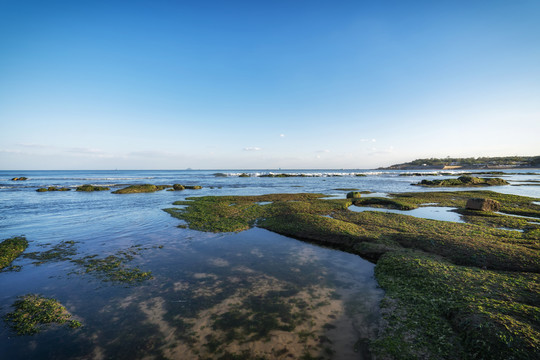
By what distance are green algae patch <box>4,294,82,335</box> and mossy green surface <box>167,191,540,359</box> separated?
9955 mm

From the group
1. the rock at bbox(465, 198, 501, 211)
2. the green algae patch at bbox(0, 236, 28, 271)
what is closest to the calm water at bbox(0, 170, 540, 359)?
the green algae patch at bbox(0, 236, 28, 271)

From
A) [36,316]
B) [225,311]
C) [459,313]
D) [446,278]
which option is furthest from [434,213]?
[36,316]

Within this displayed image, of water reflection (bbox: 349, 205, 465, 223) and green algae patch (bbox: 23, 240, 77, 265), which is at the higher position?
water reflection (bbox: 349, 205, 465, 223)

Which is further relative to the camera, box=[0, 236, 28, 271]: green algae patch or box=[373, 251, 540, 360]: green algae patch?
box=[0, 236, 28, 271]: green algae patch

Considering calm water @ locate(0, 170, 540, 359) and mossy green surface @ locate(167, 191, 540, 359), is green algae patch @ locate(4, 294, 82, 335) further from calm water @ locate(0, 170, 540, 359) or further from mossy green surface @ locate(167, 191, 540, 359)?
mossy green surface @ locate(167, 191, 540, 359)

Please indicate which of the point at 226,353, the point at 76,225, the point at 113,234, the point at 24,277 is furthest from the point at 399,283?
the point at 76,225

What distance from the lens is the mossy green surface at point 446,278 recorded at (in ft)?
18.8

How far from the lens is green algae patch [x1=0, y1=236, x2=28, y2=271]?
1171 centimetres

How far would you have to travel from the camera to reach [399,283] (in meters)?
9.12

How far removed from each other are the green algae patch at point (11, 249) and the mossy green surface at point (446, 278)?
33.2 ft

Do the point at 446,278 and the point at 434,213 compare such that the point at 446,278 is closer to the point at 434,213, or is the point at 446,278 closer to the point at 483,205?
the point at 434,213

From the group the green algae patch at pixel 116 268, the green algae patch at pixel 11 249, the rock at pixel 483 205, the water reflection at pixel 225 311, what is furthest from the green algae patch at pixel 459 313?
the green algae patch at pixel 11 249

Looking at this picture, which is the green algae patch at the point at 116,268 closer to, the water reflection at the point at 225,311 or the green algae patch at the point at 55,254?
the water reflection at the point at 225,311

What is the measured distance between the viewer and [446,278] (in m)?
8.69
